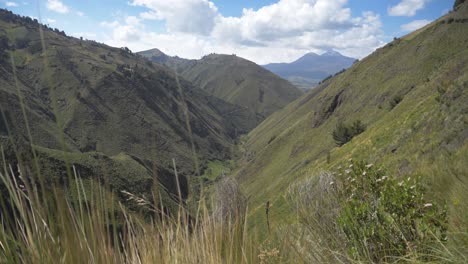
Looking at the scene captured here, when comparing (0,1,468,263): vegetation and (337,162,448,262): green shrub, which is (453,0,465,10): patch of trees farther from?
(337,162,448,262): green shrub

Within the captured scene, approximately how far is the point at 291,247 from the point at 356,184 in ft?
7.97

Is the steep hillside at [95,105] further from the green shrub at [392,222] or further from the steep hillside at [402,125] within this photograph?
the green shrub at [392,222]

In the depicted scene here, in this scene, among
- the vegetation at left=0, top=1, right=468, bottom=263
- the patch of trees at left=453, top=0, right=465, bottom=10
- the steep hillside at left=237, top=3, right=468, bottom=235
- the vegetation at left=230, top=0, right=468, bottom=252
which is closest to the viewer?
the vegetation at left=0, top=1, right=468, bottom=263

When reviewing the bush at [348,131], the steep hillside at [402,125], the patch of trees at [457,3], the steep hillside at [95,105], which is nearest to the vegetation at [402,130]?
the steep hillside at [402,125]

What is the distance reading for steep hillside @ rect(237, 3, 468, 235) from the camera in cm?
892

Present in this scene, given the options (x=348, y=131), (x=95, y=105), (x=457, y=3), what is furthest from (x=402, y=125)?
(x=95, y=105)

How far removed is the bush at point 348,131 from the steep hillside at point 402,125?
4.74ft

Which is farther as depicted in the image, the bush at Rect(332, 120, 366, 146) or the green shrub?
the bush at Rect(332, 120, 366, 146)

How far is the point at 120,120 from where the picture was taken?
121688mm

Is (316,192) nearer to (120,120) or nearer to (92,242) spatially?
(92,242)

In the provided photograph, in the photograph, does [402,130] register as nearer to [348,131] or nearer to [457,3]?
[348,131]

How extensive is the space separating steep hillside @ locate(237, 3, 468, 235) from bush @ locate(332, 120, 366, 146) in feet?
4.74

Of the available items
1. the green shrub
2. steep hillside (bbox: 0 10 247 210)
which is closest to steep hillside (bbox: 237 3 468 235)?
the green shrub

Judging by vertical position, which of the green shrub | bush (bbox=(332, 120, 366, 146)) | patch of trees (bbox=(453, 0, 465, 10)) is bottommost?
bush (bbox=(332, 120, 366, 146))
